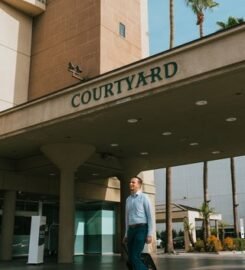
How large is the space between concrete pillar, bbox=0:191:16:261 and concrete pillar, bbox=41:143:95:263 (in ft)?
14.5

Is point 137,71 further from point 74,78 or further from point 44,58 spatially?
point 44,58

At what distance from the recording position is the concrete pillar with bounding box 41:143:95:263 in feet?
61.8

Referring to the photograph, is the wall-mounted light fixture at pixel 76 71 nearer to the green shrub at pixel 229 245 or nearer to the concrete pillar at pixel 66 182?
the concrete pillar at pixel 66 182

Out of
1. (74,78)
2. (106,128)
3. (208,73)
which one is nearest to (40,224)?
(106,128)

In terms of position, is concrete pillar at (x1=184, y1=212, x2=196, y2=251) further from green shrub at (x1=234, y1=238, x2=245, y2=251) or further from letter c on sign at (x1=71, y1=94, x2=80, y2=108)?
letter c on sign at (x1=71, y1=94, x2=80, y2=108)

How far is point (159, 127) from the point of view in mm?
16641

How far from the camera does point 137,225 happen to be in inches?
293

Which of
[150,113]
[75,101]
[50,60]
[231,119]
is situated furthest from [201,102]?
[50,60]

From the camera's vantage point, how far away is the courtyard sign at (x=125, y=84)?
12.4 meters

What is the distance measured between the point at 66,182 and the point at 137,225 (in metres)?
12.5

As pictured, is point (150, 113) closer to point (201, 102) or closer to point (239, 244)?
point (201, 102)

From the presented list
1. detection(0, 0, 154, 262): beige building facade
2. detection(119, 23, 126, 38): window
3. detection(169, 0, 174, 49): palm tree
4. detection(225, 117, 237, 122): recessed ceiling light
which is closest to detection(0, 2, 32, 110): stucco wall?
detection(0, 0, 154, 262): beige building facade

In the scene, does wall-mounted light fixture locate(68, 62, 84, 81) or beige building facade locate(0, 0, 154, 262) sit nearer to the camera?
wall-mounted light fixture locate(68, 62, 84, 81)

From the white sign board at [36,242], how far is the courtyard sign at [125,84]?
629 cm
